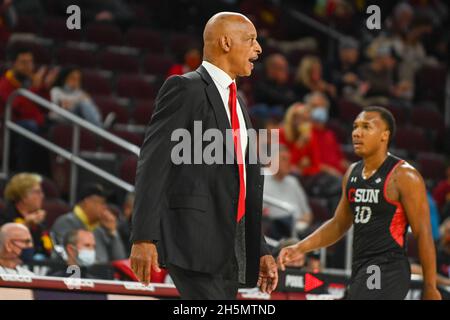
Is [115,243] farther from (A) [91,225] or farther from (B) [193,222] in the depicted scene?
(B) [193,222]

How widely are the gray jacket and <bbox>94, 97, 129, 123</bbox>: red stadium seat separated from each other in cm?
266

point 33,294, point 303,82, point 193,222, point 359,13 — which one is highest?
point 359,13

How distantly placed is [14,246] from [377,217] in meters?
2.35

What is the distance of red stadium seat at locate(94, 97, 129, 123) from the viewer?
10.6 metres

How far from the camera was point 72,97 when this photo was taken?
390 inches

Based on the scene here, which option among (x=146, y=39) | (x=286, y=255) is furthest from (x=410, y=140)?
(x=286, y=255)

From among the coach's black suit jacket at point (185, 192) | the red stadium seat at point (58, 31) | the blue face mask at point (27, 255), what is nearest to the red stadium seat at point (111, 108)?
the red stadium seat at point (58, 31)

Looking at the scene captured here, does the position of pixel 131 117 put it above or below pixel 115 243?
above

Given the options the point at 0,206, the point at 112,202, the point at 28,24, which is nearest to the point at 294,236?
the point at 112,202

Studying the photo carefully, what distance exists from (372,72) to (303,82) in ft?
4.86

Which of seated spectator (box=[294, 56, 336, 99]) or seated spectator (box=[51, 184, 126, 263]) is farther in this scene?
seated spectator (box=[294, 56, 336, 99])

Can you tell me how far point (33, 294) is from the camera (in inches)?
224

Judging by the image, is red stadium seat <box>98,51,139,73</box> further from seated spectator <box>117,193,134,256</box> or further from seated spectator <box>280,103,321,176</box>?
seated spectator <box>117,193,134,256</box>

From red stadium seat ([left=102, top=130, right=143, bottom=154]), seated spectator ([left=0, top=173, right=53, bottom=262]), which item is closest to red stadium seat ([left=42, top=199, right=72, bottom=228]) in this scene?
seated spectator ([left=0, top=173, right=53, bottom=262])
